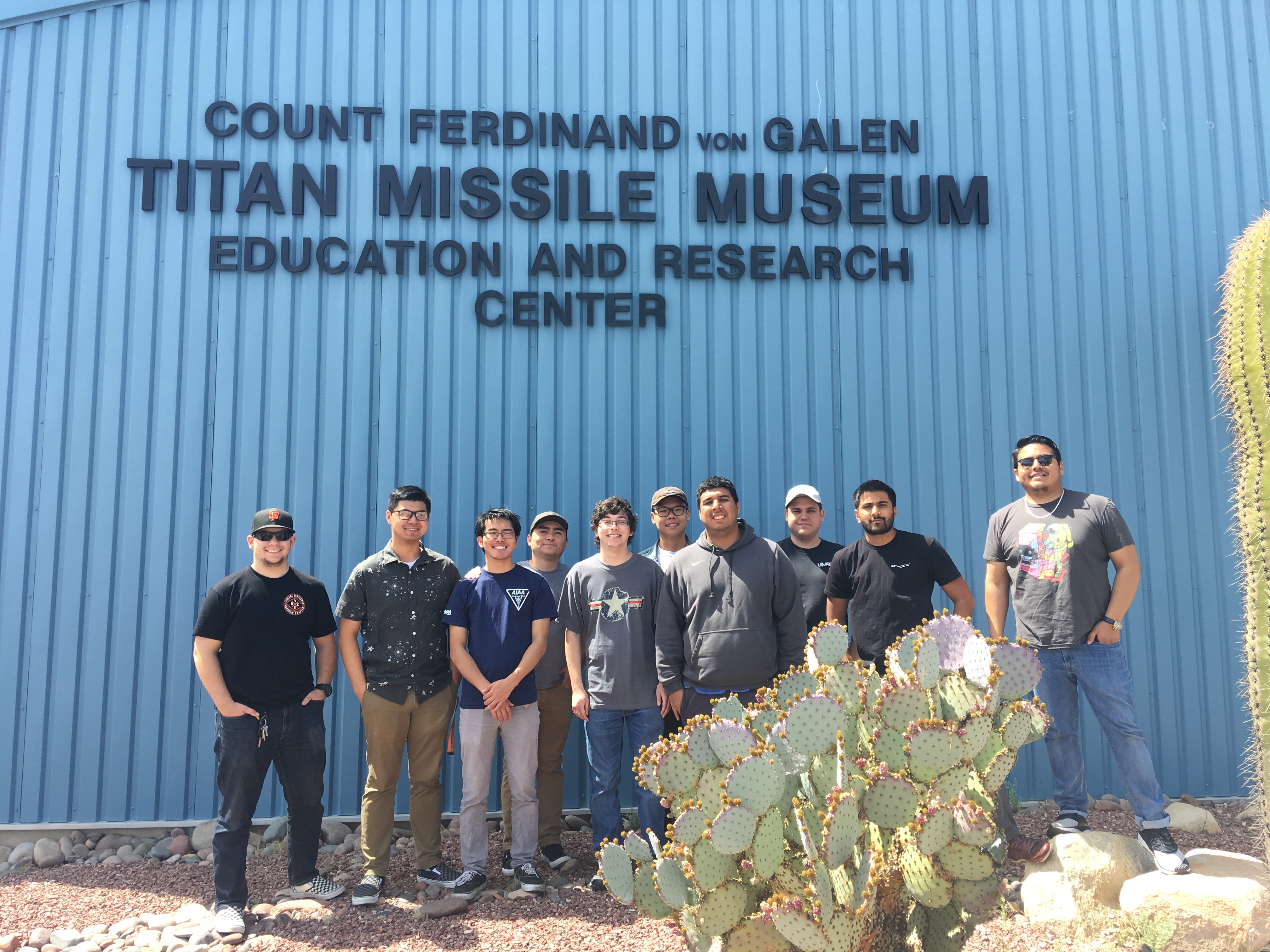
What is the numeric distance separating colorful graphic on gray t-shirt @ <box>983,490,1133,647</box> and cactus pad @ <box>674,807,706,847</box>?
2474 mm

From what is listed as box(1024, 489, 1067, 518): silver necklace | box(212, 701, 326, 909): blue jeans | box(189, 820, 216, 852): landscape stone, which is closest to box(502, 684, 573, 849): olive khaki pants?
box(212, 701, 326, 909): blue jeans

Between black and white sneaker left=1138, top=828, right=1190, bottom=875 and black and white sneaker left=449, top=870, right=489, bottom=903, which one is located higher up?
black and white sneaker left=1138, top=828, right=1190, bottom=875

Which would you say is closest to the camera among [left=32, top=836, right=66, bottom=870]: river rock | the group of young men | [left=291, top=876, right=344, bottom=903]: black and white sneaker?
the group of young men

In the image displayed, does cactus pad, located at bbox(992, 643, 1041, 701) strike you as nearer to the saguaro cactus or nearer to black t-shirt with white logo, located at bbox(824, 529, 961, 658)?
black t-shirt with white logo, located at bbox(824, 529, 961, 658)

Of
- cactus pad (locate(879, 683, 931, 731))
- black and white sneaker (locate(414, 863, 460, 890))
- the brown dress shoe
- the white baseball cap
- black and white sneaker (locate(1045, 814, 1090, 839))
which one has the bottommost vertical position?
black and white sneaker (locate(414, 863, 460, 890))

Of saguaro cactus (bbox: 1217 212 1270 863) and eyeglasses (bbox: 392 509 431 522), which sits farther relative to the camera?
eyeglasses (bbox: 392 509 431 522)

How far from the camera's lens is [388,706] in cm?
430

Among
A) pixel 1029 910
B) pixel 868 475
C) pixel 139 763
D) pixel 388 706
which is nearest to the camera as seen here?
pixel 1029 910

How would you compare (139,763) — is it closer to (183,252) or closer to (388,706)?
(388,706)

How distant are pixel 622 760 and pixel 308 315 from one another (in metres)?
3.69

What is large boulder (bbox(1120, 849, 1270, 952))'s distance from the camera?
3.46 metres

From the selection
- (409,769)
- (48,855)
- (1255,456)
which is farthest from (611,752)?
(48,855)

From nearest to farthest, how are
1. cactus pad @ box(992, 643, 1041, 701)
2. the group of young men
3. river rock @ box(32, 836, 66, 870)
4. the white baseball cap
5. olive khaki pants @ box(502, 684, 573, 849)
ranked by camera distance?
cactus pad @ box(992, 643, 1041, 701), the group of young men, olive khaki pants @ box(502, 684, 573, 849), the white baseball cap, river rock @ box(32, 836, 66, 870)

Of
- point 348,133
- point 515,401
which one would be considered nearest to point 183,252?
point 348,133
